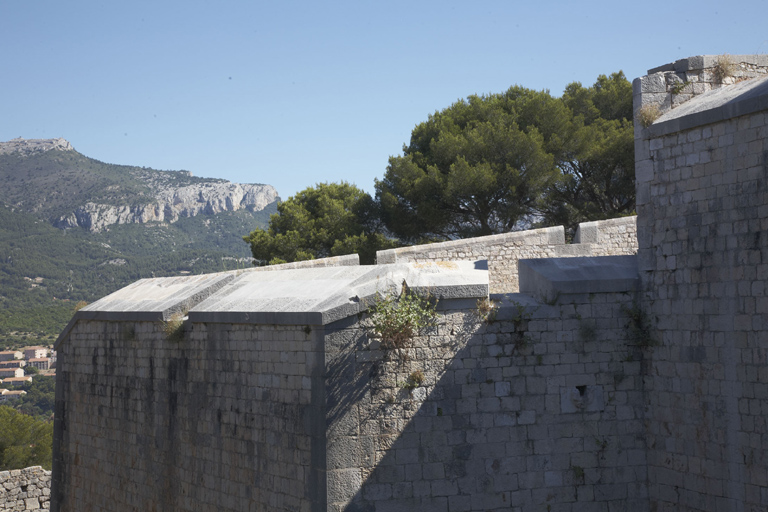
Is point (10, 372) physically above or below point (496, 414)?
below

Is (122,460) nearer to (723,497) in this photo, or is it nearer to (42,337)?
(723,497)

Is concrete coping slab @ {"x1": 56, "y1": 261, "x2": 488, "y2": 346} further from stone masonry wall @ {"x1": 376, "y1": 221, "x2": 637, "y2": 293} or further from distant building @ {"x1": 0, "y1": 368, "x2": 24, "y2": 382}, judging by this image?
distant building @ {"x1": 0, "y1": 368, "x2": 24, "y2": 382}

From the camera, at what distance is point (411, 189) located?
77.5 feet

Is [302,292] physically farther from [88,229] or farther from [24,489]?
[88,229]

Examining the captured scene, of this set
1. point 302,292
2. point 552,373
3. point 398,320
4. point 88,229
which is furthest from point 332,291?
point 88,229

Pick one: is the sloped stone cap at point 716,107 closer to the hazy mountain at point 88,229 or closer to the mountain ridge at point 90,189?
the hazy mountain at point 88,229

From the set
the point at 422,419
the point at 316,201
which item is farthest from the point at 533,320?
the point at 316,201

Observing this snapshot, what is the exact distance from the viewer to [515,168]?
76.2ft

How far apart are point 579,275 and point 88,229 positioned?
9274 centimetres

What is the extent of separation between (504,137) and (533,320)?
14.6m

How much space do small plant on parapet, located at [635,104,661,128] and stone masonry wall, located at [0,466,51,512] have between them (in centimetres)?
1579

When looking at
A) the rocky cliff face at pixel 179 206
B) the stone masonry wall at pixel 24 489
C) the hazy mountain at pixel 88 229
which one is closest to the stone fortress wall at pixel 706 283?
the stone masonry wall at pixel 24 489

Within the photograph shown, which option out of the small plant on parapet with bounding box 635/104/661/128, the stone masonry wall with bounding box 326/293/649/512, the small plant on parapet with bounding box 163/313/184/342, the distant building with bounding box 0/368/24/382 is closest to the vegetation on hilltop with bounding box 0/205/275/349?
the distant building with bounding box 0/368/24/382

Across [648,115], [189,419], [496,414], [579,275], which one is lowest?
[189,419]
